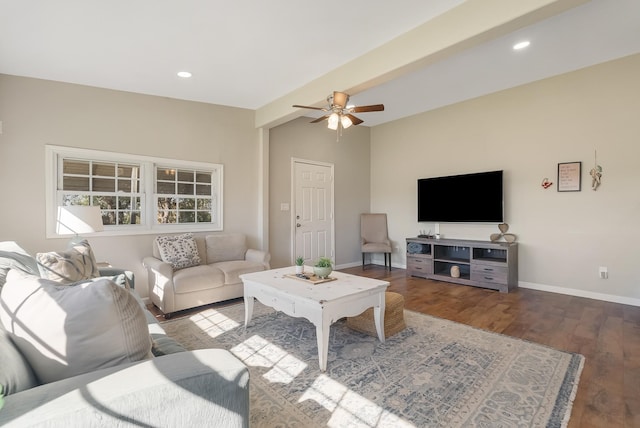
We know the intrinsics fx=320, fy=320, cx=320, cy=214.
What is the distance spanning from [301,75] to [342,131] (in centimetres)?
253

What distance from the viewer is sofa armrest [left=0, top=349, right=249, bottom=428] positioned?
82 centimetres

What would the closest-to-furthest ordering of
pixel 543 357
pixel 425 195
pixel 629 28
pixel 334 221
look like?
pixel 543 357 < pixel 629 28 < pixel 425 195 < pixel 334 221

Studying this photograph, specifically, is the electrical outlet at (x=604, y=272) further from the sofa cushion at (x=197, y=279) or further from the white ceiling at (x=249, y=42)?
the sofa cushion at (x=197, y=279)

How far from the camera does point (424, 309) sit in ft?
12.0

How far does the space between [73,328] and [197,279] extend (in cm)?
273

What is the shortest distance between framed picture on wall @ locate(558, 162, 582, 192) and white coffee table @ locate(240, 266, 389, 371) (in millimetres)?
3184

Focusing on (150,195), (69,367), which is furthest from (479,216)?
(69,367)

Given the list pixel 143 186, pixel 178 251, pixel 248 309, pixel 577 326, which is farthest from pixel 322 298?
pixel 143 186

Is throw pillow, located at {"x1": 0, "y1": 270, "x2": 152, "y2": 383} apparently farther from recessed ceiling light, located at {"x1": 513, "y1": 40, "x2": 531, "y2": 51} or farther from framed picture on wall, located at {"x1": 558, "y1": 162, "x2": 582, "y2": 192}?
framed picture on wall, located at {"x1": 558, "y1": 162, "x2": 582, "y2": 192}

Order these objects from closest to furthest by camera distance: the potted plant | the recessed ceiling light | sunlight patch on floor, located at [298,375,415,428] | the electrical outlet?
sunlight patch on floor, located at [298,375,415,428] → the potted plant → the recessed ceiling light → the electrical outlet

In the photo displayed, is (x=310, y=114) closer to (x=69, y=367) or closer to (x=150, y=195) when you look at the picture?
(x=150, y=195)

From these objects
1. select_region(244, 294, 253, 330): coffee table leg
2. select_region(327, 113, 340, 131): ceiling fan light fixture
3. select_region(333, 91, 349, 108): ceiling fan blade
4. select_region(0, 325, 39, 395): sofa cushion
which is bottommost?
select_region(244, 294, 253, 330): coffee table leg

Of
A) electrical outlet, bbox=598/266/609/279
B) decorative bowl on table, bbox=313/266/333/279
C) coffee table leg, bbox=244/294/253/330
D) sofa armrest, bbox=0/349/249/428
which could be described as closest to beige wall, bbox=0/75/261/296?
coffee table leg, bbox=244/294/253/330

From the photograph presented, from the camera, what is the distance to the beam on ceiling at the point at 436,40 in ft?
7.07
